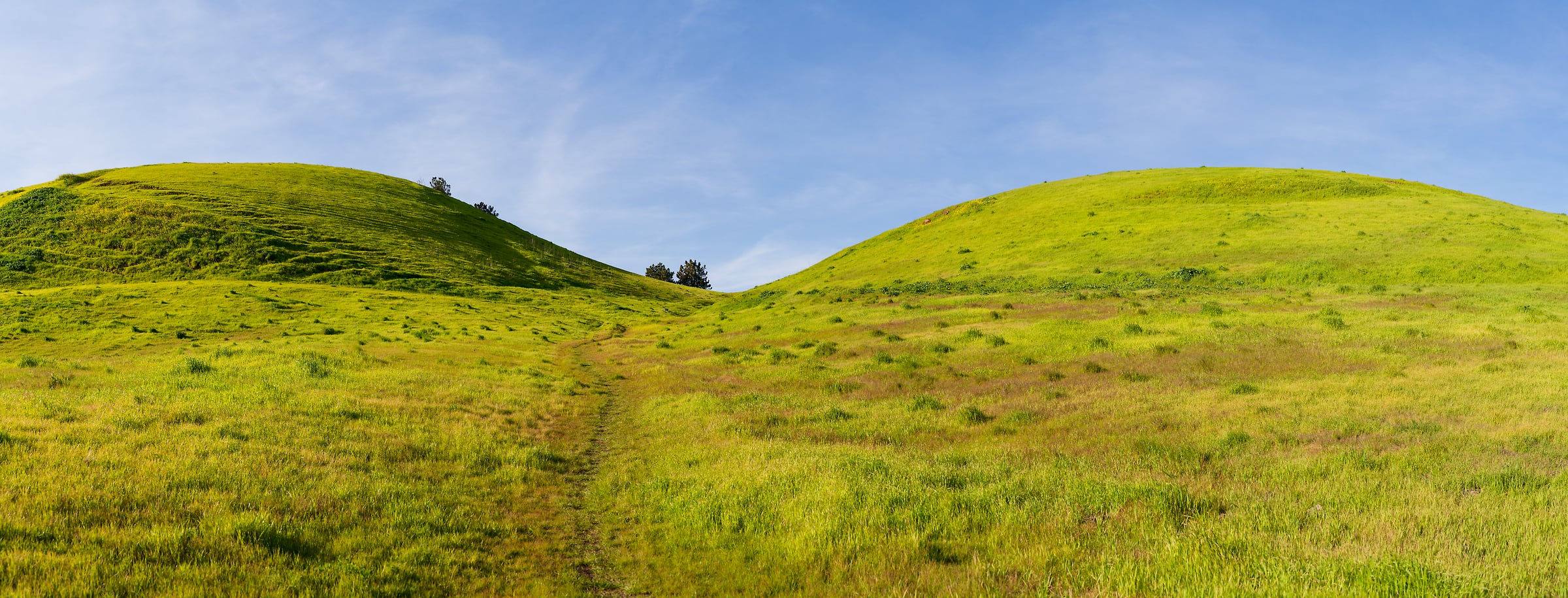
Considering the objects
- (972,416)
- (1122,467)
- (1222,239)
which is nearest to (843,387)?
(972,416)

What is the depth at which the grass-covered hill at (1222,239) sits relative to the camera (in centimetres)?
4438

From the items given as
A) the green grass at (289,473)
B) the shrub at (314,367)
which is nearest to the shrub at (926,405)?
the green grass at (289,473)

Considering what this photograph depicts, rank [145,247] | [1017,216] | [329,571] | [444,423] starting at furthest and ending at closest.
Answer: [1017,216] → [145,247] → [444,423] → [329,571]

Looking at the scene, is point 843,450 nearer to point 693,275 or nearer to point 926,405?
point 926,405

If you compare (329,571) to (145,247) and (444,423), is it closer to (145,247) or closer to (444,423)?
(444,423)

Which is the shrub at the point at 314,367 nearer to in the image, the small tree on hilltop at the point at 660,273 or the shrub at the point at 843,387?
the shrub at the point at 843,387

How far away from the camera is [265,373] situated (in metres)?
21.0

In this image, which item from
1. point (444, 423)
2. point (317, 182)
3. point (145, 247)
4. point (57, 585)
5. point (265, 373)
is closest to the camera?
point (57, 585)

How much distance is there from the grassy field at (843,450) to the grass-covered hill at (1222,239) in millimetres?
2464

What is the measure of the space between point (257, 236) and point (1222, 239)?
96.0 meters

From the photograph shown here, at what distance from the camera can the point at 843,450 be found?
1353cm

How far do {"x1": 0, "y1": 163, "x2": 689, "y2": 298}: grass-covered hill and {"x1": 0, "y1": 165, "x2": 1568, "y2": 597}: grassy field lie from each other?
81.5 ft

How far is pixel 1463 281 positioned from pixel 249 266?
321ft

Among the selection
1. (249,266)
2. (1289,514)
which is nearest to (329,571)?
(1289,514)
